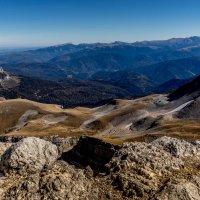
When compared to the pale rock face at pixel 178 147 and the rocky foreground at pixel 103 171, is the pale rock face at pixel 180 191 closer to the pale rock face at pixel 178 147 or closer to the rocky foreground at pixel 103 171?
the rocky foreground at pixel 103 171

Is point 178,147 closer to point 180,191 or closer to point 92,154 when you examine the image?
point 180,191

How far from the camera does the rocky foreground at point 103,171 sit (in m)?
35.0

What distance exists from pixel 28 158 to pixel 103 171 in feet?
29.5

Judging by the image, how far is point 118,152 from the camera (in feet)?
134

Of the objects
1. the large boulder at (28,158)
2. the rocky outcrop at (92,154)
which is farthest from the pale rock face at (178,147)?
the large boulder at (28,158)

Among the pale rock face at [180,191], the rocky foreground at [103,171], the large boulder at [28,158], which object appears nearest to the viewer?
the pale rock face at [180,191]

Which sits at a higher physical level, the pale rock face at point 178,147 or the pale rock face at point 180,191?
the pale rock face at point 178,147

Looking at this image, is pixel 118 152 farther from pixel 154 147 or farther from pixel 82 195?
pixel 82 195

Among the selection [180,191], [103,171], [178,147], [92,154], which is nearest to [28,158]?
[92,154]

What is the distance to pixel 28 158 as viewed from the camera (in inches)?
1654

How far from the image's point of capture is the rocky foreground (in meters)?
35.0

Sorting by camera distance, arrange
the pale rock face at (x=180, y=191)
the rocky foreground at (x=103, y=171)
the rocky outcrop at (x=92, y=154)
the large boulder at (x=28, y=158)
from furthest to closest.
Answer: the rocky outcrop at (x=92, y=154), the large boulder at (x=28, y=158), the rocky foreground at (x=103, y=171), the pale rock face at (x=180, y=191)

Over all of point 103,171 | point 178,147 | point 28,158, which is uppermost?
point 178,147

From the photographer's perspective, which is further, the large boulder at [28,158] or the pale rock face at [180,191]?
the large boulder at [28,158]
